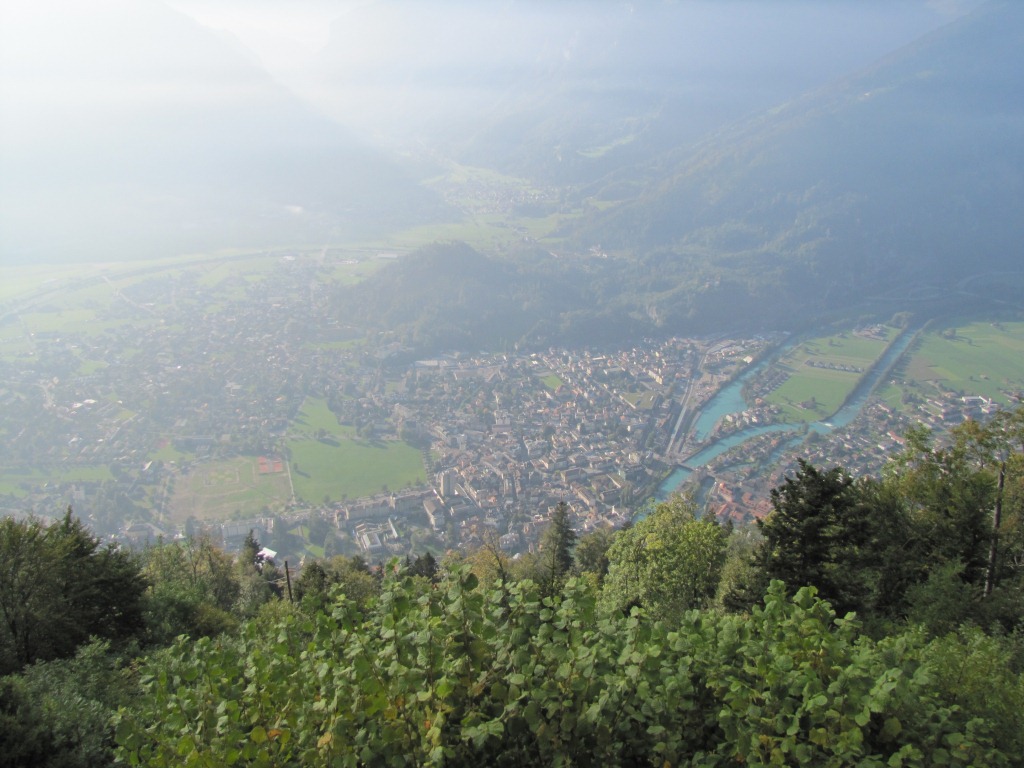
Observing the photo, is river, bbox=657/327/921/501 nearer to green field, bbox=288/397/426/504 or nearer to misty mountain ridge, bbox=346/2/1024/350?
misty mountain ridge, bbox=346/2/1024/350

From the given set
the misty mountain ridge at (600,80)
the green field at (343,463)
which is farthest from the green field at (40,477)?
the misty mountain ridge at (600,80)

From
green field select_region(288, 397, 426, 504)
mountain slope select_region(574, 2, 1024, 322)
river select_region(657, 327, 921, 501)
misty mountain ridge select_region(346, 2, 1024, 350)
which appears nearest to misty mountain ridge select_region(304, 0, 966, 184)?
misty mountain ridge select_region(346, 2, 1024, 350)

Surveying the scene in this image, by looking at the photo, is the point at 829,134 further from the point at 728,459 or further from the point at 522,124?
the point at 728,459

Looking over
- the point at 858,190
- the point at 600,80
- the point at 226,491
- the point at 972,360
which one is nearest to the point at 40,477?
the point at 226,491

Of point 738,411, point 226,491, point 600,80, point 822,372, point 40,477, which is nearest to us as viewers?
point 40,477

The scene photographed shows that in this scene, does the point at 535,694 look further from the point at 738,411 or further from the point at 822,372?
the point at 822,372

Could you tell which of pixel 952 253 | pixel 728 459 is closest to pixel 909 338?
pixel 728 459
